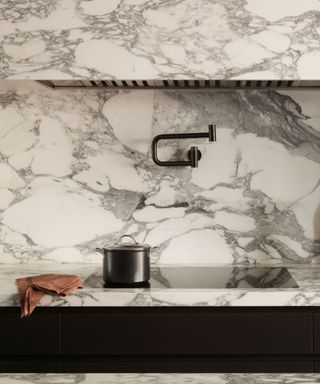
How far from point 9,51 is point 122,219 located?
0.83 metres

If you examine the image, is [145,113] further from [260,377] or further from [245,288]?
[260,377]

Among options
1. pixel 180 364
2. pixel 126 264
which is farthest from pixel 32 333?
pixel 180 364

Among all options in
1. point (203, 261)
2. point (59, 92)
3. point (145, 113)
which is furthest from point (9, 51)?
point (203, 261)

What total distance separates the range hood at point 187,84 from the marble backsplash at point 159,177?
0.19 feet

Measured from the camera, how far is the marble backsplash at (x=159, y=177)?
2758 mm

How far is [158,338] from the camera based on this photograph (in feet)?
7.05

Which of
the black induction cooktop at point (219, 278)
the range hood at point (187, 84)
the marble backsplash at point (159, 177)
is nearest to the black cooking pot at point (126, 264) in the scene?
the black induction cooktop at point (219, 278)

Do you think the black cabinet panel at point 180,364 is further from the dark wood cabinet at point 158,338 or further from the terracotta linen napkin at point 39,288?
the terracotta linen napkin at point 39,288

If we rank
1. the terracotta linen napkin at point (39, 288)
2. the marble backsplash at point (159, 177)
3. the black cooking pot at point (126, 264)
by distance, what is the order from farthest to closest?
the marble backsplash at point (159, 177) < the black cooking pot at point (126, 264) < the terracotta linen napkin at point (39, 288)

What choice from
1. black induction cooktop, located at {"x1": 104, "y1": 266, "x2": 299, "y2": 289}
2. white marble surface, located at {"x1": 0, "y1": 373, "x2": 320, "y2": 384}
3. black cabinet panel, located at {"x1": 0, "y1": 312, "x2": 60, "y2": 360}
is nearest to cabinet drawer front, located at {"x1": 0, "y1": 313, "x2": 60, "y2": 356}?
black cabinet panel, located at {"x1": 0, "y1": 312, "x2": 60, "y2": 360}

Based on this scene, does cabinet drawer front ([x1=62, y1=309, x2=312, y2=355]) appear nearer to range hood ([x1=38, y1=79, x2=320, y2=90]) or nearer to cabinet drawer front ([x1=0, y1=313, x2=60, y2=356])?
cabinet drawer front ([x1=0, y1=313, x2=60, y2=356])

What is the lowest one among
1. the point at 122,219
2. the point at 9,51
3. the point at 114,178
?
the point at 122,219

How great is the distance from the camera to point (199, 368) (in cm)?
214

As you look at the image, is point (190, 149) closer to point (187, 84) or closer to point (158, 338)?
point (187, 84)
